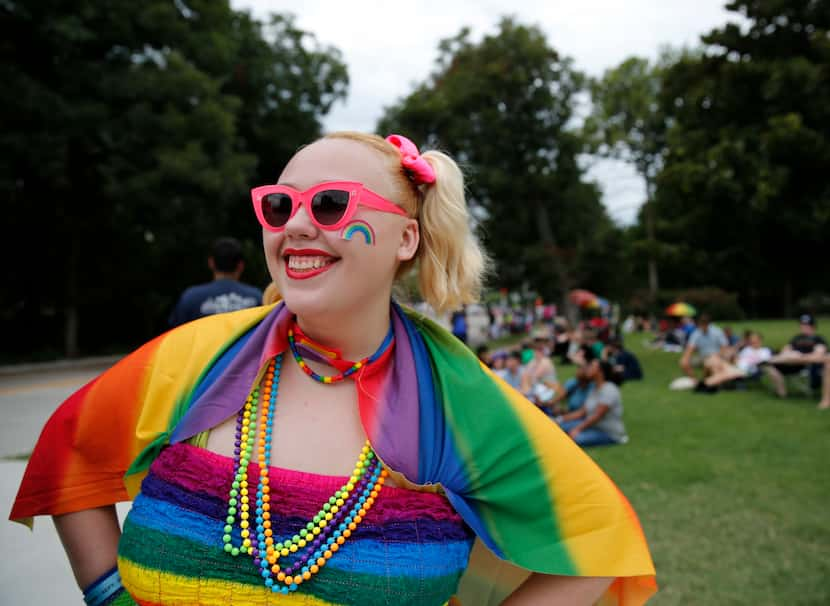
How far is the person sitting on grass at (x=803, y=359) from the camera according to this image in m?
10.2

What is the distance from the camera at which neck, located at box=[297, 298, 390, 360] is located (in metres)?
1.69

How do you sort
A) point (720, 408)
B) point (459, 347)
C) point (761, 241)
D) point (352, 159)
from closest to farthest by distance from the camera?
point (352, 159), point (459, 347), point (720, 408), point (761, 241)

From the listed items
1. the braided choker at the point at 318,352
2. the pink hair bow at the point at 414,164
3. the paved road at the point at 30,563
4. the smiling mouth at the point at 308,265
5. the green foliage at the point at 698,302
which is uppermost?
the pink hair bow at the point at 414,164

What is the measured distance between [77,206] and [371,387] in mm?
19499

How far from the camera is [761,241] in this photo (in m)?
15.4

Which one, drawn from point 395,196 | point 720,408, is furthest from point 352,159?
point 720,408

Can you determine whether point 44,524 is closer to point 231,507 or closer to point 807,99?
point 231,507

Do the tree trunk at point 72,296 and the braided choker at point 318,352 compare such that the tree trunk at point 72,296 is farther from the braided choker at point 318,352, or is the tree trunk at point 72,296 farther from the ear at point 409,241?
the ear at point 409,241

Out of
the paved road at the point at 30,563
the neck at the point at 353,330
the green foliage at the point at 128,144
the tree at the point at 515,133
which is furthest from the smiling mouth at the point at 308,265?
the tree at the point at 515,133

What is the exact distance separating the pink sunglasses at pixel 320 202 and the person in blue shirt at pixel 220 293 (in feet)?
11.0

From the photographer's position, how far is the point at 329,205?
5.25ft

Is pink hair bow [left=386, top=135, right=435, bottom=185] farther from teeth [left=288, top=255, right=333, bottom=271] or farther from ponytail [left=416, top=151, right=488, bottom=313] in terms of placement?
teeth [left=288, top=255, right=333, bottom=271]

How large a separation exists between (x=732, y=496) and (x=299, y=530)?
16.9 feet

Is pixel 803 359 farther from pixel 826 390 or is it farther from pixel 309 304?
pixel 309 304
